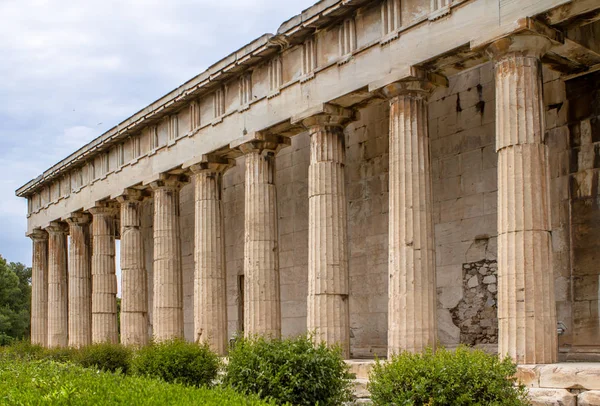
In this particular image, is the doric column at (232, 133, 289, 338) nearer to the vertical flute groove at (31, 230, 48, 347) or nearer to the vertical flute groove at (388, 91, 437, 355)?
the vertical flute groove at (388, 91, 437, 355)

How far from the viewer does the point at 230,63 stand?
2214 cm

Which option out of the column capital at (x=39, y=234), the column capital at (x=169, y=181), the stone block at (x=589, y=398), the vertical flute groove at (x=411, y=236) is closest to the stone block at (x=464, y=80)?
the vertical flute groove at (x=411, y=236)

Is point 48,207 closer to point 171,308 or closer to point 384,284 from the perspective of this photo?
point 171,308

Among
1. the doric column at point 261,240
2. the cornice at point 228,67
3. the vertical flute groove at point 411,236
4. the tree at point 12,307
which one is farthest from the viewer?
the tree at point 12,307

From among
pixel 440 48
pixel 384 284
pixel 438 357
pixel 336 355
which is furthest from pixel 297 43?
pixel 438 357

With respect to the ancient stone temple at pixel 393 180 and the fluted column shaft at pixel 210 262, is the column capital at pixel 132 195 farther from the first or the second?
the fluted column shaft at pixel 210 262

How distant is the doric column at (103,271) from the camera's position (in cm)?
3048

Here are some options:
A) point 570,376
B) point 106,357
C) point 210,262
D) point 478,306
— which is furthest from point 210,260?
point 570,376

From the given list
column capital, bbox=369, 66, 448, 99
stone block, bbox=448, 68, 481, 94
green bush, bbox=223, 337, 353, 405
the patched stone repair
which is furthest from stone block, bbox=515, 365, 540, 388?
stone block, bbox=448, 68, 481, 94

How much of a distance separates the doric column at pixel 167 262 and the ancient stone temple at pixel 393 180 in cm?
5

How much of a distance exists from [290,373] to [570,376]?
474 cm

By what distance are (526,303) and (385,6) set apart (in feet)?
23.7

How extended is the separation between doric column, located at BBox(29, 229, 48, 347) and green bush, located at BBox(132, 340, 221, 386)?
19719mm

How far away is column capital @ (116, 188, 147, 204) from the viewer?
28.2 meters
